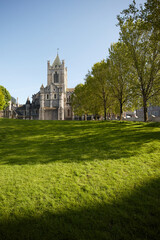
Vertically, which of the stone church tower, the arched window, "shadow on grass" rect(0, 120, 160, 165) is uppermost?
the arched window

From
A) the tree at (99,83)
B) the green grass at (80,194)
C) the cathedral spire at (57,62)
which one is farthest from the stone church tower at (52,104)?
the green grass at (80,194)

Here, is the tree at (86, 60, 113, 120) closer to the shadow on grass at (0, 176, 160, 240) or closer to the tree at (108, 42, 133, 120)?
the tree at (108, 42, 133, 120)

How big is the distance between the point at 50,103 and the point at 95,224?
63.0 metres

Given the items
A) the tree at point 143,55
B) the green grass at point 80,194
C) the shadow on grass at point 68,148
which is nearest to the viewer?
the green grass at point 80,194

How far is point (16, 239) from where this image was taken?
296 centimetres

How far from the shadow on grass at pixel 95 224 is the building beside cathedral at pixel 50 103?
57.8 m

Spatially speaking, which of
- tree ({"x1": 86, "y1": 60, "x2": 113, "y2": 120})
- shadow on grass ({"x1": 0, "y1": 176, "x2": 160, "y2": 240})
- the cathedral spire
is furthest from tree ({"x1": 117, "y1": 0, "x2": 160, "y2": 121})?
the cathedral spire

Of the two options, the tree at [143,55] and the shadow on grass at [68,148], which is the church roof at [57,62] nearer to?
the tree at [143,55]

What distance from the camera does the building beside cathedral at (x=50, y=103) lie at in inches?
2450

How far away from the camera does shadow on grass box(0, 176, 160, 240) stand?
2984 millimetres

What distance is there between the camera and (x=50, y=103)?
209 feet

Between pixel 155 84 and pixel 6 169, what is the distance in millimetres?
19156

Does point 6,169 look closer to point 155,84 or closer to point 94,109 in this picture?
point 155,84

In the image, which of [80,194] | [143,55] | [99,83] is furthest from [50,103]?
[80,194]
